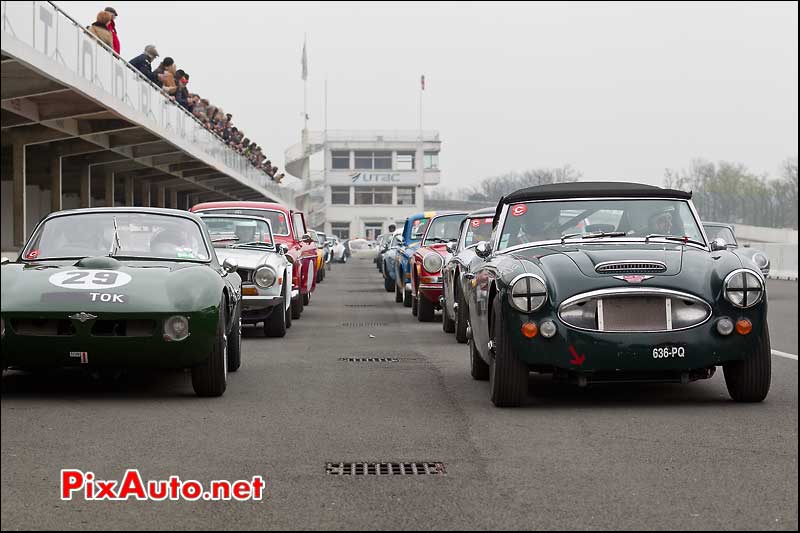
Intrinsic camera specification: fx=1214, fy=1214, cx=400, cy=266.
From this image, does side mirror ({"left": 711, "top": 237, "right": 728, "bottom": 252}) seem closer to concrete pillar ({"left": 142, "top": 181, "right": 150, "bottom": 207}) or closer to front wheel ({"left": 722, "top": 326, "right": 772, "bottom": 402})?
front wheel ({"left": 722, "top": 326, "right": 772, "bottom": 402})

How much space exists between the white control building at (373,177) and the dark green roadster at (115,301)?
11597 centimetres

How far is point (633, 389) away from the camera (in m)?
8.44

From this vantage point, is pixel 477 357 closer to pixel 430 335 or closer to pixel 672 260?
pixel 672 260

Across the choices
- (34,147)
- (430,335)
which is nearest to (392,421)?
(430,335)

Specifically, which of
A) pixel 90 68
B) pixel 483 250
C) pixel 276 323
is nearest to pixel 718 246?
pixel 483 250

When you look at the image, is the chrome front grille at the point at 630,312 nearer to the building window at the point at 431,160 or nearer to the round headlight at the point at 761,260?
the round headlight at the point at 761,260

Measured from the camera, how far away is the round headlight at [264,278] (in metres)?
13.3

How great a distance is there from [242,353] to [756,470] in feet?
22.4

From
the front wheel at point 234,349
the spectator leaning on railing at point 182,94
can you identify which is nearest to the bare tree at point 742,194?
the spectator leaning on railing at point 182,94

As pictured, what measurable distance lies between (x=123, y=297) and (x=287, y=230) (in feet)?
32.3

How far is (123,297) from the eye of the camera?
735 cm

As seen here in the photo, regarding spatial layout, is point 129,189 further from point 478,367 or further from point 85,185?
point 478,367

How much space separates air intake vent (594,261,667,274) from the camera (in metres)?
7.51

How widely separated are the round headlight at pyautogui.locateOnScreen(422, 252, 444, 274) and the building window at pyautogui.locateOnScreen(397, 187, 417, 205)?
11157cm
